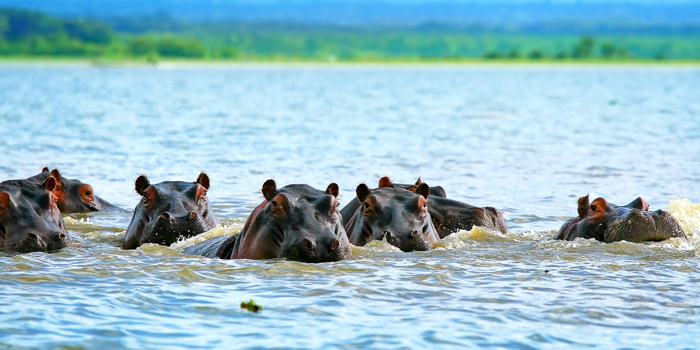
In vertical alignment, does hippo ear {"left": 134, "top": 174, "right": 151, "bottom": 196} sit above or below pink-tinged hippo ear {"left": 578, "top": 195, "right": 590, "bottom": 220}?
above

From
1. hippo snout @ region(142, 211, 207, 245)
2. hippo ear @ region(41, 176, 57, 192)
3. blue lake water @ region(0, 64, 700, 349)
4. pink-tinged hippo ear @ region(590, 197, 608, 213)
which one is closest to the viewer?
blue lake water @ region(0, 64, 700, 349)

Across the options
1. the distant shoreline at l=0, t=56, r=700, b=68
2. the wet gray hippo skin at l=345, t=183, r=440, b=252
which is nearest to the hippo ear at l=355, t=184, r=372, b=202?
the wet gray hippo skin at l=345, t=183, r=440, b=252

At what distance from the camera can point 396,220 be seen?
8.51 m

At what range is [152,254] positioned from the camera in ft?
27.8

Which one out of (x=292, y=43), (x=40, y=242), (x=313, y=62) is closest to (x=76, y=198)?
(x=40, y=242)

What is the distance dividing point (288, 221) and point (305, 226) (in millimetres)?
136

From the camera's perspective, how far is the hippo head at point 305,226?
24.8ft

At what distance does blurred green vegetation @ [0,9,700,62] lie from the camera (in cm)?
12512

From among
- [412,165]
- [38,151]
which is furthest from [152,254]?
[38,151]

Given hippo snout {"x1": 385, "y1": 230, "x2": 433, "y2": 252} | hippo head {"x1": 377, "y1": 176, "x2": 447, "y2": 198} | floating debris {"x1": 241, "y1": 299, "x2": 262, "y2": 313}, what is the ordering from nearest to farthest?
floating debris {"x1": 241, "y1": 299, "x2": 262, "y2": 313} → hippo snout {"x1": 385, "y1": 230, "x2": 433, "y2": 252} → hippo head {"x1": 377, "y1": 176, "x2": 447, "y2": 198}

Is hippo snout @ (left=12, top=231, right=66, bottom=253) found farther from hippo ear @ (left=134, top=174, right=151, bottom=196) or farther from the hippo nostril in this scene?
the hippo nostril

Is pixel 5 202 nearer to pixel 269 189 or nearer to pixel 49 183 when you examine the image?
pixel 49 183

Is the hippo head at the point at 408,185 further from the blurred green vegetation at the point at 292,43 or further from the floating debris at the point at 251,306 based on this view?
the blurred green vegetation at the point at 292,43

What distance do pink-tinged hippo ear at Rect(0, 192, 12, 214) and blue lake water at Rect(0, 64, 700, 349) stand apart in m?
0.44
